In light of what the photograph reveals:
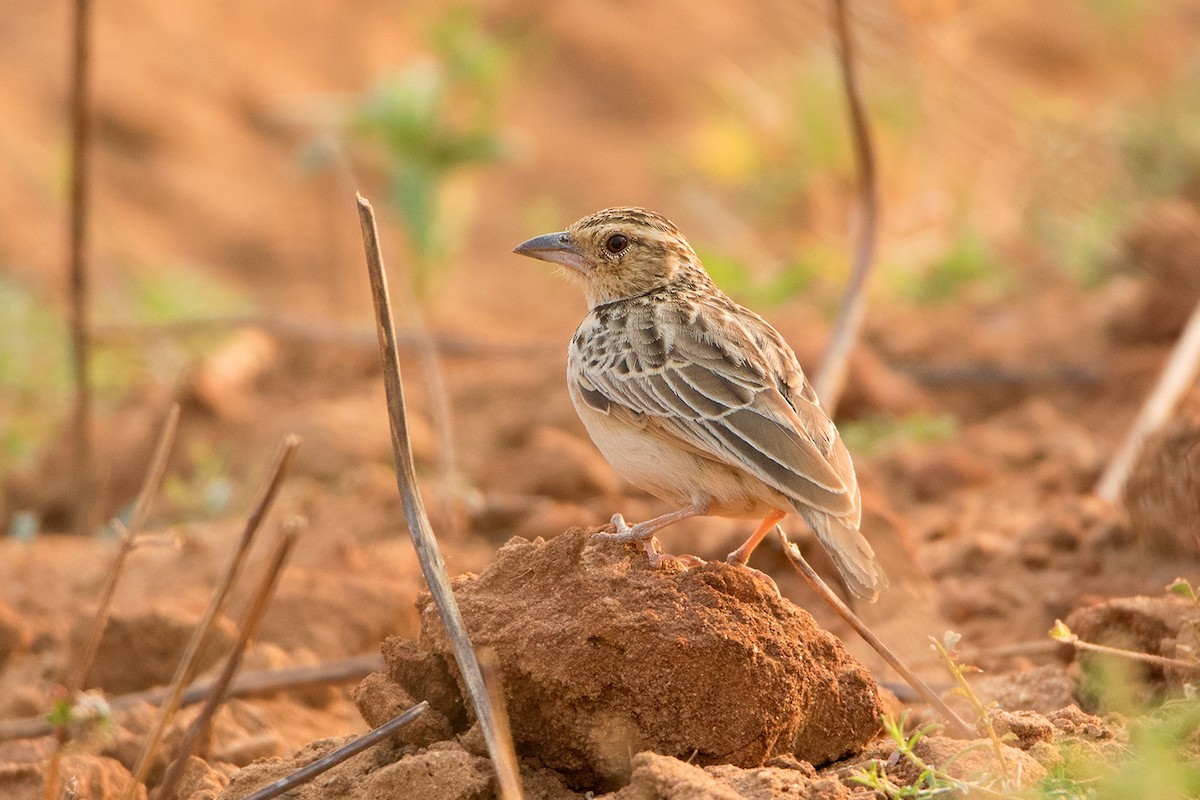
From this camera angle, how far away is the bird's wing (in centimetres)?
379

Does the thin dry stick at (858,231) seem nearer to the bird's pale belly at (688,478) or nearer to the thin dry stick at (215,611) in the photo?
the bird's pale belly at (688,478)

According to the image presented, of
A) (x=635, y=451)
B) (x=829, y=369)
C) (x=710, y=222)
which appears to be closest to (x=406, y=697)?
(x=635, y=451)

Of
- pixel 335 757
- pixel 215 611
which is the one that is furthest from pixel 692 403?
pixel 215 611

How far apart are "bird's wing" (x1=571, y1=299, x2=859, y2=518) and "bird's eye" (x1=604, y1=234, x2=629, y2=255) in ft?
0.89

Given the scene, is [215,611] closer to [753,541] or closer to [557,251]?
[753,541]

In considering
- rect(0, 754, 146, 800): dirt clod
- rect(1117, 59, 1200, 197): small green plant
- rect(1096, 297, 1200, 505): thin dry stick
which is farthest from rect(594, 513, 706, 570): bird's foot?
rect(1117, 59, 1200, 197): small green plant

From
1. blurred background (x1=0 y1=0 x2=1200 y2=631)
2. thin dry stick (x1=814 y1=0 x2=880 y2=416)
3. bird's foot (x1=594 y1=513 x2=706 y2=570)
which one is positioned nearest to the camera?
bird's foot (x1=594 y1=513 x2=706 y2=570)

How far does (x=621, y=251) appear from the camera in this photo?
16.1ft

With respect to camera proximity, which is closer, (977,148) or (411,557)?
(411,557)

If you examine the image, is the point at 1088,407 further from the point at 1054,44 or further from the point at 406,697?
the point at 1054,44

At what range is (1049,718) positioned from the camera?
3564mm

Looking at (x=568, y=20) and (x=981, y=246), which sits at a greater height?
(x=568, y=20)

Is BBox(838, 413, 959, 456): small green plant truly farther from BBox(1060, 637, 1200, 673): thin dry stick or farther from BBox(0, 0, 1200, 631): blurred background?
BBox(1060, 637, 1200, 673): thin dry stick

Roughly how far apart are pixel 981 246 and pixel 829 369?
4300 millimetres
